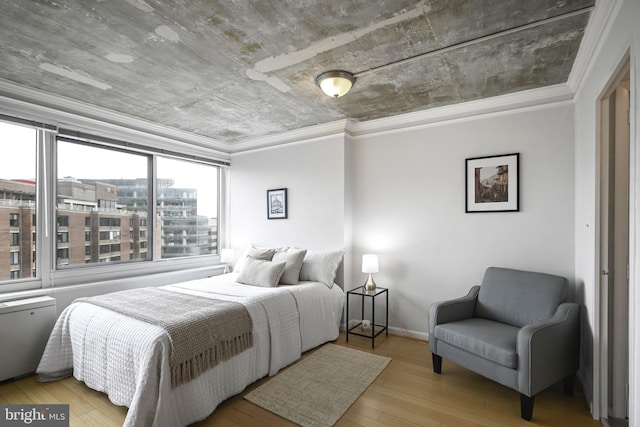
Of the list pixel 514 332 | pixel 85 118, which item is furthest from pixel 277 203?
pixel 514 332

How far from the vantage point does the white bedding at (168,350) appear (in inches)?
79.9

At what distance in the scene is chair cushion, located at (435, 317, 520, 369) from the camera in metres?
2.31

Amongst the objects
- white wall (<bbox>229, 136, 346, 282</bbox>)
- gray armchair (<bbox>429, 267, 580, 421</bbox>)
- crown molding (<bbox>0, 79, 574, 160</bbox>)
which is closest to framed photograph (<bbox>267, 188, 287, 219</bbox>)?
white wall (<bbox>229, 136, 346, 282</bbox>)

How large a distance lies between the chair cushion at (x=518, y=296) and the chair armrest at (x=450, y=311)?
0.10 meters

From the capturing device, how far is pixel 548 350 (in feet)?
7.44

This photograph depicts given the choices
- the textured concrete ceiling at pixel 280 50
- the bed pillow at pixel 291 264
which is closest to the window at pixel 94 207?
the textured concrete ceiling at pixel 280 50

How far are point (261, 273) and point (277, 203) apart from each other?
1.33 metres

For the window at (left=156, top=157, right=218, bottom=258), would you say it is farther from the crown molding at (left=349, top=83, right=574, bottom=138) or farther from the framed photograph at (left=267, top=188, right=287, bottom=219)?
the crown molding at (left=349, top=83, right=574, bottom=138)

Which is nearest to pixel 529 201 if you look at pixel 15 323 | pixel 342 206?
pixel 342 206

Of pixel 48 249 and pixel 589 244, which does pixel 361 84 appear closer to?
pixel 589 244

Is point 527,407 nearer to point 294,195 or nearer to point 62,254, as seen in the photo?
point 294,195

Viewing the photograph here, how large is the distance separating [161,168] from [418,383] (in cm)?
400

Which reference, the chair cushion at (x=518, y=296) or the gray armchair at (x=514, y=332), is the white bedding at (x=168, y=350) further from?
the chair cushion at (x=518, y=296)

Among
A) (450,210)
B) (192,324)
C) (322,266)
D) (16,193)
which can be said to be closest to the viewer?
(192,324)
